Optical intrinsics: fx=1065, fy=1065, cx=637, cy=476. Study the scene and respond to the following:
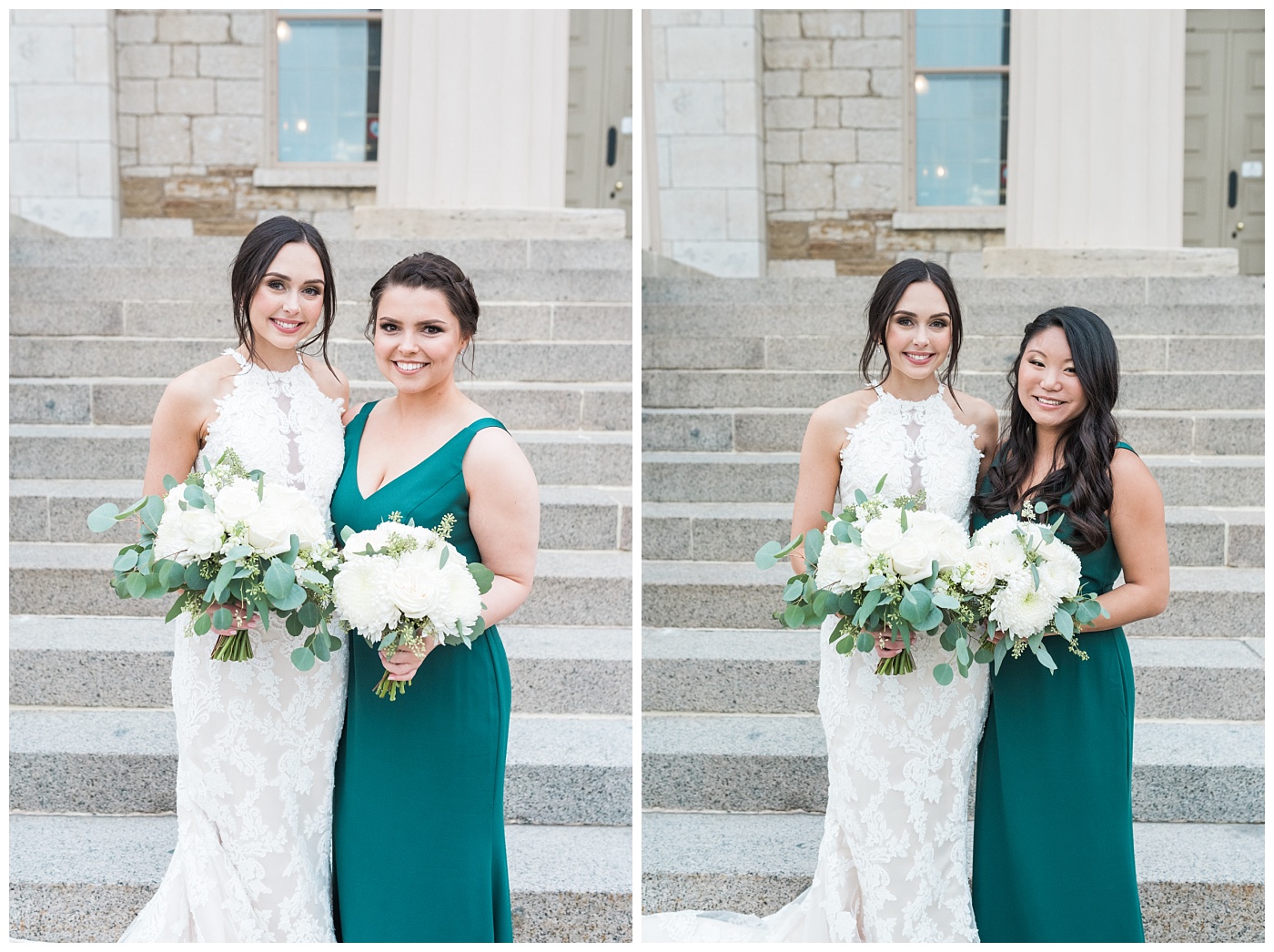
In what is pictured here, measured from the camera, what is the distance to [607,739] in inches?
149

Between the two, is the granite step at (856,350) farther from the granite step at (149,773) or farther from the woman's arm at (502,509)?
the woman's arm at (502,509)

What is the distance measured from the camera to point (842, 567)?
7.69ft

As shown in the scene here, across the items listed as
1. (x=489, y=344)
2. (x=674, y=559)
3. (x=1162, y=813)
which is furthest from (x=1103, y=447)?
(x=489, y=344)

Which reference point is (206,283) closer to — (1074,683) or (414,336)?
(414,336)

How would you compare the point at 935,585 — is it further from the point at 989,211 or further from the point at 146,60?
the point at 146,60

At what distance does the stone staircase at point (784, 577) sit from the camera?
346 centimetres

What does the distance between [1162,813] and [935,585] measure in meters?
1.98

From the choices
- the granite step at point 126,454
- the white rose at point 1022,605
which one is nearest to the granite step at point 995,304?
the granite step at point 126,454

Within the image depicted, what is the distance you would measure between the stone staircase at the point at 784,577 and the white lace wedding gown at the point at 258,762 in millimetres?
1263

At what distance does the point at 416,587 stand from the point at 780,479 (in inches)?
127

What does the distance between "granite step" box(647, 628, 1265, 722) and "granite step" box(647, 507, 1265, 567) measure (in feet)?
1.49

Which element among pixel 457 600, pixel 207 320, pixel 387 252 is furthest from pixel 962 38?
pixel 457 600

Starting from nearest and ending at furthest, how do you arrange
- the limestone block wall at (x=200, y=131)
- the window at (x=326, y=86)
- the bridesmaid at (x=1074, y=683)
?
the bridesmaid at (x=1074, y=683), the limestone block wall at (x=200, y=131), the window at (x=326, y=86)

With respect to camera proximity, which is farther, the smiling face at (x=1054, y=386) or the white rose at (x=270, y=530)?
the smiling face at (x=1054, y=386)
